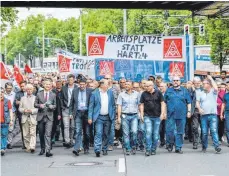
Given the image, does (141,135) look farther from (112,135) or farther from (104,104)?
(104,104)

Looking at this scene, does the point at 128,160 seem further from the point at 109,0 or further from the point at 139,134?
the point at 109,0

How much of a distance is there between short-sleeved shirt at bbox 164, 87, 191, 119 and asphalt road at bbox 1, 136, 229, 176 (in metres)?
0.87

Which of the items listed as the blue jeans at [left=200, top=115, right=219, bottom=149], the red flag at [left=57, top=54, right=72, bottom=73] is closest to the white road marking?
the blue jeans at [left=200, top=115, right=219, bottom=149]

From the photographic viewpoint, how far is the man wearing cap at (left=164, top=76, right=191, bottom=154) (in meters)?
14.3

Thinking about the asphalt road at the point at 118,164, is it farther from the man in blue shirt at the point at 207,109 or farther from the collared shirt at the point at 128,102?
the collared shirt at the point at 128,102

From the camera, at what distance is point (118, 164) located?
40.3ft

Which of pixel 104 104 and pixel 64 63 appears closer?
pixel 104 104

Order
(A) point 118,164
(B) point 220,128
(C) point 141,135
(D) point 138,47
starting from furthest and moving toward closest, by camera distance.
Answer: (B) point 220,128 → (D) point 138,47 → (C) point 141,135 → (A) point 118,164

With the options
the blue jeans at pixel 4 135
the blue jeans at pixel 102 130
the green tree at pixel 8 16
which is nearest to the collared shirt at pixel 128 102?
the blue jeans at pixel 102 130

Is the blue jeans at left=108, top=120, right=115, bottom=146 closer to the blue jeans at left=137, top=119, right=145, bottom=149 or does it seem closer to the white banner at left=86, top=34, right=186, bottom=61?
the blue jeans at left=137, top=119, right=145, bottom=149

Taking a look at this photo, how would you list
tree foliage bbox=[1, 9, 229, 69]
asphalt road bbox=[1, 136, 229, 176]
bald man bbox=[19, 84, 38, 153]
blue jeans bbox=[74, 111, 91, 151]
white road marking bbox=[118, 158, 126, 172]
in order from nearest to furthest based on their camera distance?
1. asphalt road bbox=[1, 136, 229, 176]
2. white road marking bbox=[118, 158, 126, 172]
3. blue jeans bbox=[74, 111, 91, 151]
4. bald man bbox=[19, 84, 38, 153]
5. tree foliage bbox=[1, 9, 229, 69]

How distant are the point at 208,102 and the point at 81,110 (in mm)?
2854

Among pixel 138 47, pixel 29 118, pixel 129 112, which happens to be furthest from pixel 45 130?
pixel 138 47

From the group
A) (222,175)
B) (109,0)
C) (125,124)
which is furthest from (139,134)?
(222,175)
